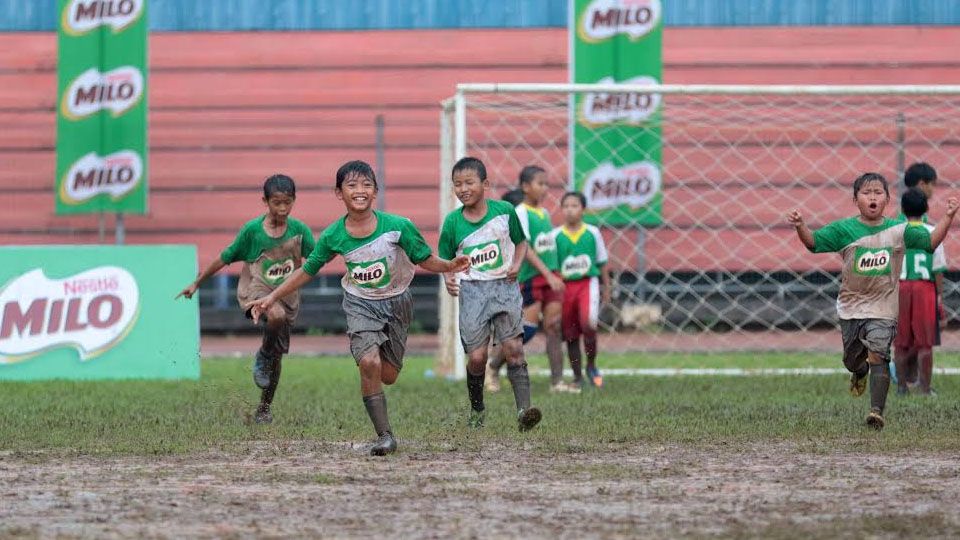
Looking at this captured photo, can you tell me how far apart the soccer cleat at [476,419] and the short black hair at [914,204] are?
355 centimetres

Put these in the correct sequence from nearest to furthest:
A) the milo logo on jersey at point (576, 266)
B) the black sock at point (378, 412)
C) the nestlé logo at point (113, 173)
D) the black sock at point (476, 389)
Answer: the black sock at point (378, 412)
the black sock at point (476, 389)
the milo logo on jersey at point (576, 266)
the nestlé logo at point (113, 173)

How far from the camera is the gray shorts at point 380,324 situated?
8.51 metres

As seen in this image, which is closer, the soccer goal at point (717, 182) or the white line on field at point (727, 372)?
the white line on field at point (727, 372)

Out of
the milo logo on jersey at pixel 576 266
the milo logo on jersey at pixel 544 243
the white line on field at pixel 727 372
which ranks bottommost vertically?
the white line on field at pixel 727 372

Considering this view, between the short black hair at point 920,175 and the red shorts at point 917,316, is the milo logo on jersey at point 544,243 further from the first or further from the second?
the short black hair at point 920,175

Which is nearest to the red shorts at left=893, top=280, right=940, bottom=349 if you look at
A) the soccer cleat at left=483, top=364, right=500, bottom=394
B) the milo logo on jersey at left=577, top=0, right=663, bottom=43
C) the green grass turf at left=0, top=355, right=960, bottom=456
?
the green grass turf at left=0, top=355, right=960, bottom=456

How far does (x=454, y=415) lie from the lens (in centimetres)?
1024

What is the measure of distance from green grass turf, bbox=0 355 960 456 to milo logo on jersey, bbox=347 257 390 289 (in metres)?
0.86

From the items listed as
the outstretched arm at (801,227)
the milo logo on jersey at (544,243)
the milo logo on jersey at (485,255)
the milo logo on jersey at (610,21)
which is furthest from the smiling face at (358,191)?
the milo logo on jersey at (610,21)

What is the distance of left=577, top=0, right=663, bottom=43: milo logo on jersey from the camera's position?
1830 centimetres

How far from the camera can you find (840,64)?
754 inches

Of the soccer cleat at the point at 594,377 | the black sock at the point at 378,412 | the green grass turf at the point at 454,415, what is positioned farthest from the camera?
the soccer cleat at the point at 594,377

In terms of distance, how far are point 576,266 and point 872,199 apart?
398 cm

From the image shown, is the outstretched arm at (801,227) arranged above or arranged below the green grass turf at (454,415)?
above
